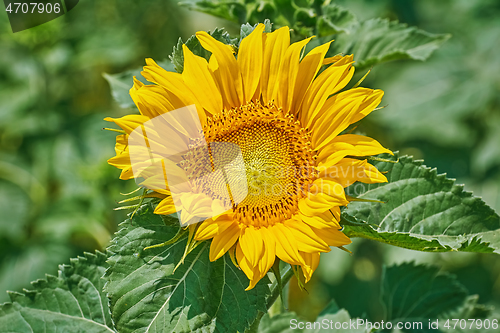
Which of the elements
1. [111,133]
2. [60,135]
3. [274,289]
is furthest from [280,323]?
[60,135]

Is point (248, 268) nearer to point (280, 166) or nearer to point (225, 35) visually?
point (280, 166)

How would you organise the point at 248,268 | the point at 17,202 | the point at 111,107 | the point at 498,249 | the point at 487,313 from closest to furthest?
the point at 248,268
the point at 498,249
the point at 487,313
the point at 17,202
the point at 111,107

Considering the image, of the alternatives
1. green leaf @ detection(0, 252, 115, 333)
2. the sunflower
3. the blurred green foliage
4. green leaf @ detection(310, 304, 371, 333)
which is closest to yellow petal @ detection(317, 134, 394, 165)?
the sunflower

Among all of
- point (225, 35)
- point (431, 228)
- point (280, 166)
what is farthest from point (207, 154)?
point (431, 228)

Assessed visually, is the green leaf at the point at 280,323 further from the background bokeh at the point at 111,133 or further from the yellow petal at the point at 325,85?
the background bokeh at the point at 111,133

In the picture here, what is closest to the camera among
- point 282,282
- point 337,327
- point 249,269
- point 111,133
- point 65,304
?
point 249,269

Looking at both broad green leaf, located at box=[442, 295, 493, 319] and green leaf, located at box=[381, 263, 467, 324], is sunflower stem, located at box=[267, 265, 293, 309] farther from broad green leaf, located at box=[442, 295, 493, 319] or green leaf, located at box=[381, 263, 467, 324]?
broad green leaf, located at box=[442, 295, 493, 319]

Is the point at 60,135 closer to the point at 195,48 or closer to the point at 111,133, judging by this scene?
the point at 111,133
